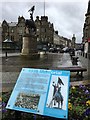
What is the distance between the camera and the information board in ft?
14.6

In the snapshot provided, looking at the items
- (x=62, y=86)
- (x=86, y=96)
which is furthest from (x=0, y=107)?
(x=86, y=96)

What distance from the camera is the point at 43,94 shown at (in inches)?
180

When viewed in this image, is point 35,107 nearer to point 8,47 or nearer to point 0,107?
point 0,107

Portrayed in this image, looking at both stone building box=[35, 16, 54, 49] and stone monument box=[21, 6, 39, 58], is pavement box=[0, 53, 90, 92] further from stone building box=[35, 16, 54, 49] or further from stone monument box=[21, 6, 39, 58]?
stone building box=[35, 16, 54, 49]

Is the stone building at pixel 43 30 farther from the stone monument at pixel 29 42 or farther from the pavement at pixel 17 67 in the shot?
the pavement at pixel 17 67

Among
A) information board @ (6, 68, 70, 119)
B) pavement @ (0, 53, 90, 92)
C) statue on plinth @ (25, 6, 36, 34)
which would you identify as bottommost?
pavement @ (0, 53, 90, 92)

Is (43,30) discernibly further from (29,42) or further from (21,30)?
(29,42)

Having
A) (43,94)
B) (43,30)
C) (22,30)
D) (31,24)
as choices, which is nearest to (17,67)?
(43,94)

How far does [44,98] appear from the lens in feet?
14.9

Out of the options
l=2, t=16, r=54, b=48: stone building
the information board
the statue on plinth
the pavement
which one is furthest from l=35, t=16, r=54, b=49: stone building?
the information board

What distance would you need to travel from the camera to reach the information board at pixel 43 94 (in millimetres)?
4461

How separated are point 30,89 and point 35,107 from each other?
0.37 metres

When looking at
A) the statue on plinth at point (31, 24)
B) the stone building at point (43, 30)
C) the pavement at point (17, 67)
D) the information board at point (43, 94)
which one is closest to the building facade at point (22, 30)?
the stone building at point (43, 30)

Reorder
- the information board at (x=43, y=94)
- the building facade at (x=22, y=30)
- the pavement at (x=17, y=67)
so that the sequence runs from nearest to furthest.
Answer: the information board at (x=43, y=94) → the pavement at (x=17, y=67) → the building facade at (x=22, y=30)
